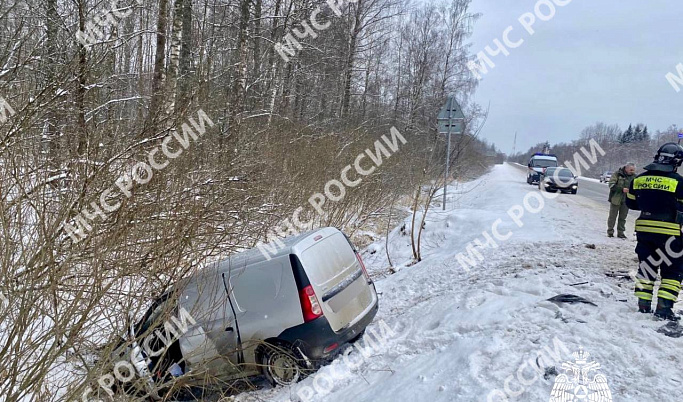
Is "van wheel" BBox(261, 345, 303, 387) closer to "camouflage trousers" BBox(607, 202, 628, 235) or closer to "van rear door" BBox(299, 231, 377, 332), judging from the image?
"van rear door" BBox(299, 231, 377, 332)

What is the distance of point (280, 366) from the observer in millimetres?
4215

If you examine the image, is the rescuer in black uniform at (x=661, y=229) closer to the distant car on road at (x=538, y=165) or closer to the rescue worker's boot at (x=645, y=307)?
the rescue worker's boot at (x=645, y=307)

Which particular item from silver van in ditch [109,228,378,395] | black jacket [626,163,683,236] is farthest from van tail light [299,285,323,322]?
black jacket [626,163,683,236]

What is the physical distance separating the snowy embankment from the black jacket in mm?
915

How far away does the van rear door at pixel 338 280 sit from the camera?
4.17m

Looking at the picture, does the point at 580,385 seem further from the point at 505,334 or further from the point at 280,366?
the point at 280,366

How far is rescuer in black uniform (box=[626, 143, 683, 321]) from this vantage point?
13.1 ft

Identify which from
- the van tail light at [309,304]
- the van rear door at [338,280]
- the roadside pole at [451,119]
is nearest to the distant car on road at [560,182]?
the roadside pole at [451,119]

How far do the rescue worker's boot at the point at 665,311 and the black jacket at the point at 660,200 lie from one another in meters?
0.75

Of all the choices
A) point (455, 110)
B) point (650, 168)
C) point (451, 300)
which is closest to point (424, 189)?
point (455, 110)

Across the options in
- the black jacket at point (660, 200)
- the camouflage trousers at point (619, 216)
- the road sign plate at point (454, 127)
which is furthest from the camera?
the road sign plate at point (454, 127)

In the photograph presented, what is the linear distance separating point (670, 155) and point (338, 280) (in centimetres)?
403

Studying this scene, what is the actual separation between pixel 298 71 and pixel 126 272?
13024 mm

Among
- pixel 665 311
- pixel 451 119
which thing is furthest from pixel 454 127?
pixel 665 311
